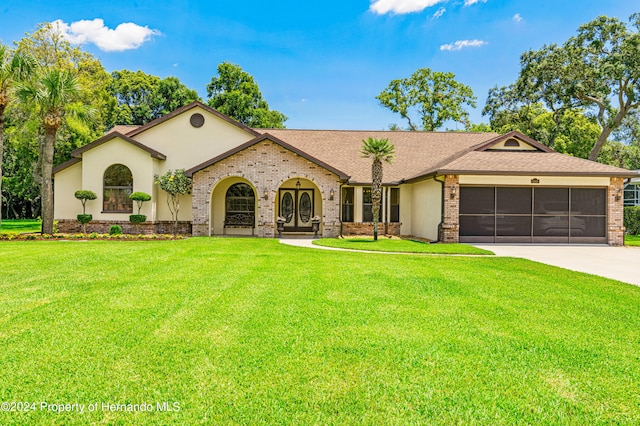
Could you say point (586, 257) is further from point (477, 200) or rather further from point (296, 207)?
point (296, 207)

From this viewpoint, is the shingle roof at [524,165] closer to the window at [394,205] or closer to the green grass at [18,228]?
the window at [394,205]

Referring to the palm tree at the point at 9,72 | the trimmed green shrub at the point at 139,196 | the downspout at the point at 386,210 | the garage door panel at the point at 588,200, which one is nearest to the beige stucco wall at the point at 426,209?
the downspout at the point at 386,210

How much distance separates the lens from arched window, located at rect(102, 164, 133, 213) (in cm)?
1834

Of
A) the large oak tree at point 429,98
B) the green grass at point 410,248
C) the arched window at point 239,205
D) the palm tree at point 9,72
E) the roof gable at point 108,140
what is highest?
the large oak tree at point 429,98

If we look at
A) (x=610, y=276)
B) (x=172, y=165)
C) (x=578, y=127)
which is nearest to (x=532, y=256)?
(x=610, y=276)

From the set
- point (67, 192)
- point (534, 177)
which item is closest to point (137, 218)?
point (67, 192)

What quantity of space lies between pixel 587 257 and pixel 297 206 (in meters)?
12.6

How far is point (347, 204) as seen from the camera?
1991 centimetres

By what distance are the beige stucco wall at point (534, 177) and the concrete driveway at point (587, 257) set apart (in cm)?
264

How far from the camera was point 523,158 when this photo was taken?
55.9 ft

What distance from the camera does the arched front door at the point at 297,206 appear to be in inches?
780

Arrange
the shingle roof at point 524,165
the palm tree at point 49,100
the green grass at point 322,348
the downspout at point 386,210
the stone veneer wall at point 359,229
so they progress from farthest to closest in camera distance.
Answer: the downspout at point 386,210 → the stone veneer wall at point 359,229 → the palm tree at point 49,100 → the shingle roof at point 524,165 → the green grass at point 322,348

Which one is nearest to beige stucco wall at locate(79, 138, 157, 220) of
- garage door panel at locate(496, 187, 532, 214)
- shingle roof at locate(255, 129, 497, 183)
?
shingle roof at locate(255, 129, 497, 183)

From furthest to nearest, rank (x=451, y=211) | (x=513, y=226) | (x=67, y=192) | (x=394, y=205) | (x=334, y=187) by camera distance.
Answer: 1. (x=394, y=205)
2. (x=67, y=192)
3. (x=334, y=187)
4. (x=513, y=226)
5. (x=451, y=211)
